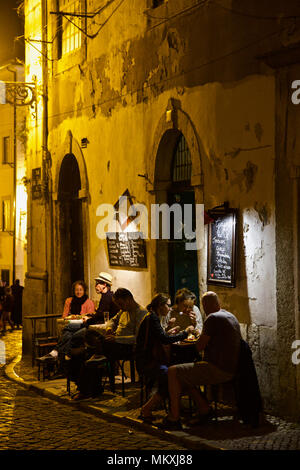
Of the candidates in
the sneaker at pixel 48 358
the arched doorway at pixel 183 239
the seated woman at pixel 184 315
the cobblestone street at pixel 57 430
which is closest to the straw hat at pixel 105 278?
the arched doorway at pixel 183 239

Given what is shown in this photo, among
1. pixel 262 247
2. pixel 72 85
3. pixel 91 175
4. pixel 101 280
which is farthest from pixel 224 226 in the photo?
pixel 72 85

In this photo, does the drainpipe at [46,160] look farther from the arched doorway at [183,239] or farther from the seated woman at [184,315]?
the seated woman at [184,315]

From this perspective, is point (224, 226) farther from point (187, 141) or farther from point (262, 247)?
point (187, 141)

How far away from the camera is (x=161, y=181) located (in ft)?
38.5

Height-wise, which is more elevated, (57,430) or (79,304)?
(79,304)

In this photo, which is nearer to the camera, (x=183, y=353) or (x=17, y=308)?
(x=183, y=353)

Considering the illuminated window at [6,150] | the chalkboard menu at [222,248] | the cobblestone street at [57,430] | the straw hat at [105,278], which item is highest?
the illuminated window at [6,150]

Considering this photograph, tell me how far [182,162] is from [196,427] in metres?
4.67

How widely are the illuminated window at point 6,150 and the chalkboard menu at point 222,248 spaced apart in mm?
20260

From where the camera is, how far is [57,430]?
863 cm

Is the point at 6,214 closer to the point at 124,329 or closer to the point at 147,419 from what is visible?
the point at 124,329

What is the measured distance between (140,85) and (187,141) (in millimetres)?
1980

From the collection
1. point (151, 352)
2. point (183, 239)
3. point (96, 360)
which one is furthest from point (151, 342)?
point (183, 239)

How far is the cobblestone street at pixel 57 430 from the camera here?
7.89 m
